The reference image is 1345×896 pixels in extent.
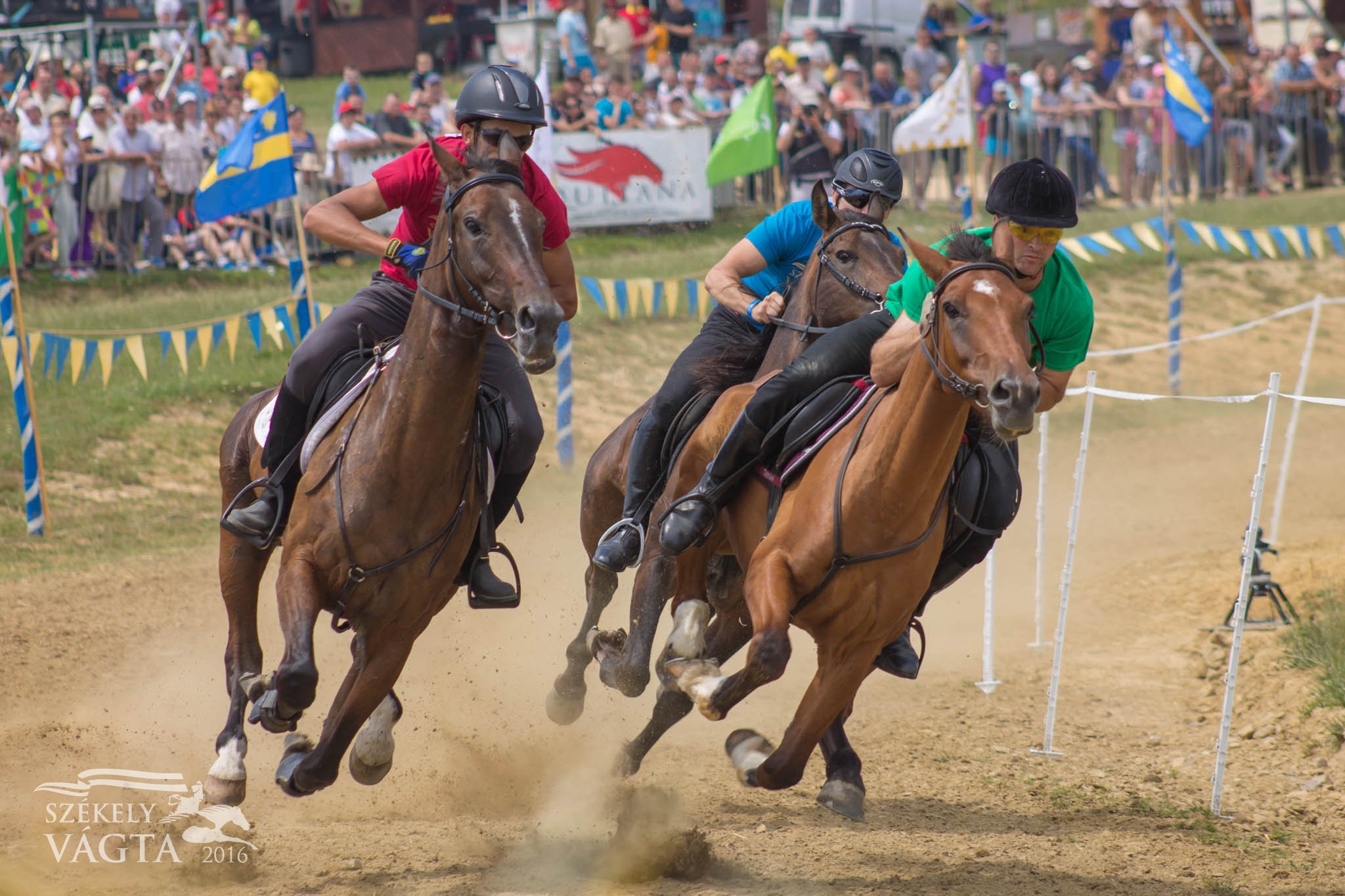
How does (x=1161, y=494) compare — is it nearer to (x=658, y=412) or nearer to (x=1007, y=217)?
(x=658, y=412)

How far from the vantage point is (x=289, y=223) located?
17.8 metres

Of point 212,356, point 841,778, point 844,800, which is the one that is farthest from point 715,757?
point 212,356

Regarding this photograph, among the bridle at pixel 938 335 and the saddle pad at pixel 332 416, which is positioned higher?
the bridle at pixel 938 335

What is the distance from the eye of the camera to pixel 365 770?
6.30 meters

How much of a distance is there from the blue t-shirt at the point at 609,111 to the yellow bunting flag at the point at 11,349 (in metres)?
9.76

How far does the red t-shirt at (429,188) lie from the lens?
591 cm

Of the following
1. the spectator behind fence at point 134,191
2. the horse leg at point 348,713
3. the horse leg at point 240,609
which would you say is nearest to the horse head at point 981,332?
the horse leg at point 348,713

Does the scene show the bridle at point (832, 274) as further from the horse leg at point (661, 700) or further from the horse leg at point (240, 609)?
the horse leg at point (240, 609)

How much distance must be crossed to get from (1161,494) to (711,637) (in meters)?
8.50

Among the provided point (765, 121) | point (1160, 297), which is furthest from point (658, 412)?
point (1160, 297)

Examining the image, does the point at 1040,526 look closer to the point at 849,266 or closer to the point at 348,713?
the point at 849,266

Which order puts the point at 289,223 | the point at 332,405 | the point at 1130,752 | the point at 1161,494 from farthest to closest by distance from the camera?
the point at 289,223, the point at 1161,494, the point at 1130,752, the point at 332,405

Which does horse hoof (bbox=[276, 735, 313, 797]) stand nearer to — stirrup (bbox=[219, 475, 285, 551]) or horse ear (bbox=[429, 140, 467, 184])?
stirrup (bbox=[219, 475, 285, 551])

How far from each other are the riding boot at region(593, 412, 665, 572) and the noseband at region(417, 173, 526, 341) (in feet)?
5.61
